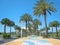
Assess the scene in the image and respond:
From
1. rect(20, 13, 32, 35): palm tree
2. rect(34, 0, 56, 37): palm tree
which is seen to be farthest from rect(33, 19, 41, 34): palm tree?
rect(34, 0, 56, 37): palm tree

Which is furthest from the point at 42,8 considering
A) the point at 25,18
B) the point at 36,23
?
the point at 36,23

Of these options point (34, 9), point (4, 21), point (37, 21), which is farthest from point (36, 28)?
point (34, 9)

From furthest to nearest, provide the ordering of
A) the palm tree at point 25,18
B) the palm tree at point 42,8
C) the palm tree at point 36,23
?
1. the palm tree at point 36,23
2. the palm tree at point 25,18
3. the palm tree at point 42,8

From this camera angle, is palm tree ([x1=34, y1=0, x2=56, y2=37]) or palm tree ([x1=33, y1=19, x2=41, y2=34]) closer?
palm tree ([x1=34, y1=0, x2=56, y2=37])

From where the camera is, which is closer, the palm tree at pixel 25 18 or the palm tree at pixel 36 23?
the palm tree at pixel 25 18

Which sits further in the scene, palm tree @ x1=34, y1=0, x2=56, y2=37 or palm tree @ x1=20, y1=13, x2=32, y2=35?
palm tree @ x1=20, y1=13, x2=32, y2=35

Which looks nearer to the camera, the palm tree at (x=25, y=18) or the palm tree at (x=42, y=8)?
the palm tree at (x=42, y=8)

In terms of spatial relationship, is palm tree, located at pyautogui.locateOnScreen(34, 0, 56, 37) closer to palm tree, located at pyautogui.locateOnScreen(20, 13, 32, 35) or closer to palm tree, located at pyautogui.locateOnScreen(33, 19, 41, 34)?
palm tree, located at pyautogui.locateOnScreen(20, 13, 32, 35)

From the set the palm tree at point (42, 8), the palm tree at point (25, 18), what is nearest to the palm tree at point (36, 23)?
the palm tree at point (25, 18)

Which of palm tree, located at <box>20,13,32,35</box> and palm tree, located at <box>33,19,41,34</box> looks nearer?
palm tree, located at <box>20,13,32,35</box>

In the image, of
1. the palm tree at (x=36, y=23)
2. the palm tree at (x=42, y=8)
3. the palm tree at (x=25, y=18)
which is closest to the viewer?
the palm tree at (x=42, y=8)

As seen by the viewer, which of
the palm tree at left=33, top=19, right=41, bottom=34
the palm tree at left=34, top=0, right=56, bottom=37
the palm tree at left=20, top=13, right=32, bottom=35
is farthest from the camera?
the palm tree at left=33, top=19, right=41, bottom=34

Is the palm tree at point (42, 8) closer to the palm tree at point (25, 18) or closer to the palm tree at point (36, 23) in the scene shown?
the palm tree at point (25, 18)

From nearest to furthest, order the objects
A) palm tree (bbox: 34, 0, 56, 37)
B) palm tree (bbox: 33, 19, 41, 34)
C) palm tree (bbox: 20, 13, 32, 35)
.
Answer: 1. palm tree (bbox: 34, 0, 56, 37)
2. palm tree (bbox: 20, 13, 32, 35)
3. palm tree (bbox: 33, 19, 41, 34)
